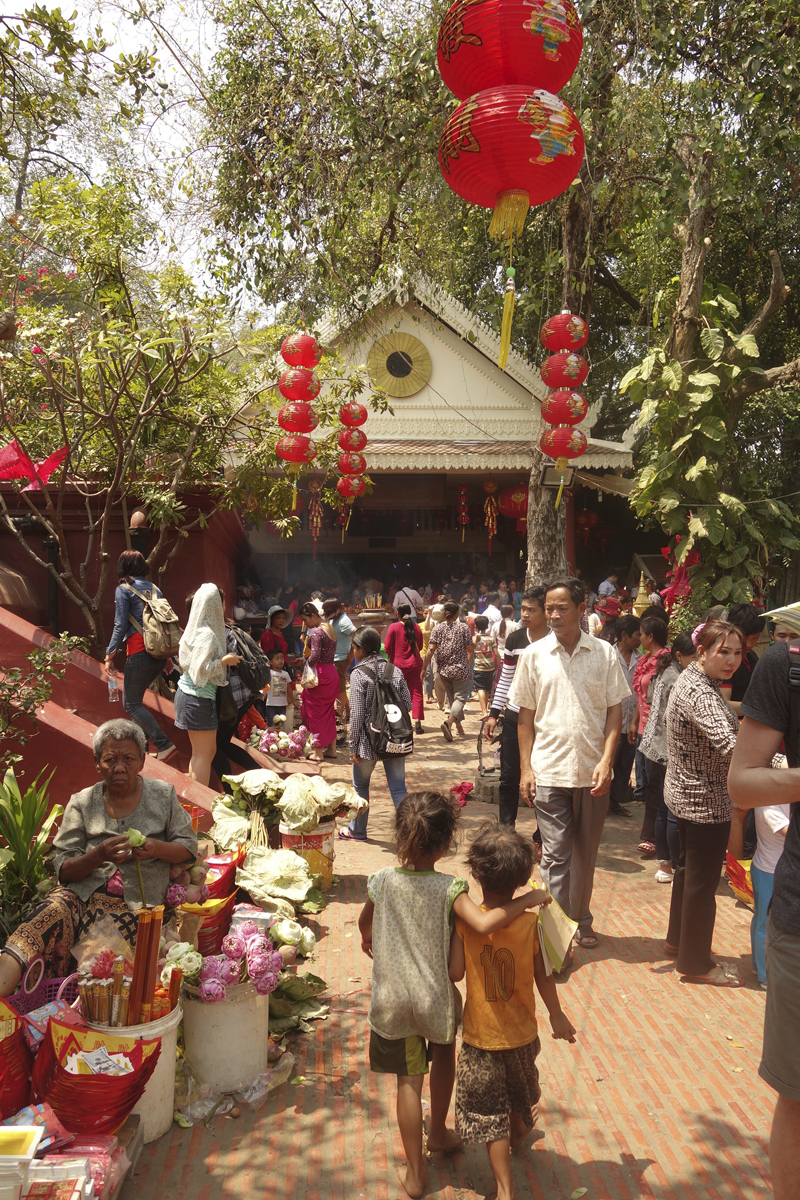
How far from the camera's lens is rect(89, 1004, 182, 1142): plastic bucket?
3.07 meters

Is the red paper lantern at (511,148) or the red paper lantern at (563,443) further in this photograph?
the red paper lantern at (563,443)

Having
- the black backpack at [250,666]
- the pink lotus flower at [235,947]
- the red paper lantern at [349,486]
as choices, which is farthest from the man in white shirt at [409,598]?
the pink lotus flower at [235,947]

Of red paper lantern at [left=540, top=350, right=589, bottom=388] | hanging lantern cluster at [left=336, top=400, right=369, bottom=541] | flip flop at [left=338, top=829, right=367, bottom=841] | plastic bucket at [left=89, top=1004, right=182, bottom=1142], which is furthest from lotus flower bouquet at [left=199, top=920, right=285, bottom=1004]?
hanging lantern cluster at [left=336, top=400, right=369, bottom=541]

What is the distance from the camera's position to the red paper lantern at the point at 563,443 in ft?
28.9

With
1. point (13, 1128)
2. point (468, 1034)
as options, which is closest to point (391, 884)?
point (468, 1034)

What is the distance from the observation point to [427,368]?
53.5ft

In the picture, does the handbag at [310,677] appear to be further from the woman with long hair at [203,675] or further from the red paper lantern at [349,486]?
the red paper lantern at [349,486]

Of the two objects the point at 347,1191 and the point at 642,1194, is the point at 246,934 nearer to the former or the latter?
the point at 347,1191

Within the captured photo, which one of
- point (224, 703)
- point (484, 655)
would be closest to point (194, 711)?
point (224, 703)

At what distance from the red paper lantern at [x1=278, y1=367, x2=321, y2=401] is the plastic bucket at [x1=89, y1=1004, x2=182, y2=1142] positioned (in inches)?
271

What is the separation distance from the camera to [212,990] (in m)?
3.35

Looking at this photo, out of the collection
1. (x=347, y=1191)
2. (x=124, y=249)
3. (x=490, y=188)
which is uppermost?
(x=124, y=249)

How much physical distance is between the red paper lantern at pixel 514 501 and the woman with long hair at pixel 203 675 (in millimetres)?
12020

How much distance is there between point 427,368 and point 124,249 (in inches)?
338
